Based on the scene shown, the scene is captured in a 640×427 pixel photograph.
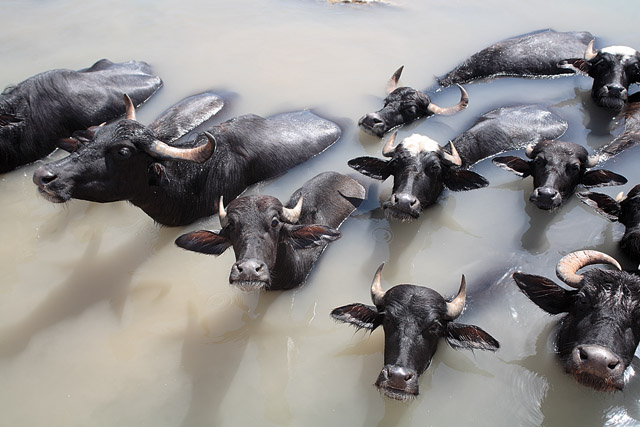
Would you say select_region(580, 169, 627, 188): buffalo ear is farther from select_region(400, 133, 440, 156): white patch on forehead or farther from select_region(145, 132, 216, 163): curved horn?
select_region(145, 132, 216, 163): curved horn

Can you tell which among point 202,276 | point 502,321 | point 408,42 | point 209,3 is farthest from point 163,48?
point 502,321

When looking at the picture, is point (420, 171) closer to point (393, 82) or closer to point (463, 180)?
point (463, 180)

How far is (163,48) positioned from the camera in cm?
881

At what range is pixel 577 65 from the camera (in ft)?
25.0

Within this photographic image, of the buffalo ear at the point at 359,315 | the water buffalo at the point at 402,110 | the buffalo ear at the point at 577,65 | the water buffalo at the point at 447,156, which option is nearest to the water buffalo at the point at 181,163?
the water buffalo at the point at 402,110

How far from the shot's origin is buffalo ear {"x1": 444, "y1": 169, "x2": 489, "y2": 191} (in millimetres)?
5496

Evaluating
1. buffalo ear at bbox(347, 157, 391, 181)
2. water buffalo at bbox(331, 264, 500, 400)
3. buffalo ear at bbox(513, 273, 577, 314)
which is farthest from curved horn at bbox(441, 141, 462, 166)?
water buffalo at bbox(331, 264, 500, 400)

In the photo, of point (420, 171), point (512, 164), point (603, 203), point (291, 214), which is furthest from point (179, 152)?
point (603, 203)

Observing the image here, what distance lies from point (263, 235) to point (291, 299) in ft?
2.54

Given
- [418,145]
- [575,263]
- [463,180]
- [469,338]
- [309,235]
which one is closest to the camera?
[469,338]

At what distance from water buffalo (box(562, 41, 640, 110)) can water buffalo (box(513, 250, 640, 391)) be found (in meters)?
3.70

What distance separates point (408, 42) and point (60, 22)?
5915 mm

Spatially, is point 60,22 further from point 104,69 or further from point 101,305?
point 101,305

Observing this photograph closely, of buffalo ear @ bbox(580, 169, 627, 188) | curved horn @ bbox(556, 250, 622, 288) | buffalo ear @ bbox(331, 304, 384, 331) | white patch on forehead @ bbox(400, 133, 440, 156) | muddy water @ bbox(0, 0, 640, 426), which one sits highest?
white patch on forehead @ bbox(400, 133, 440, 156)
